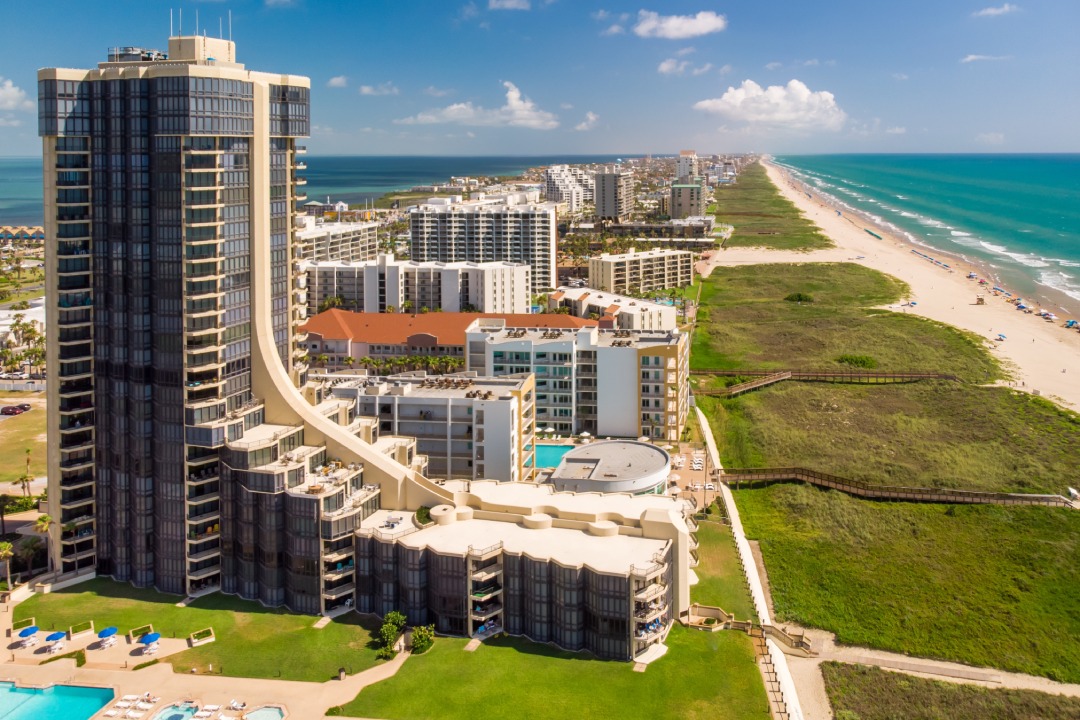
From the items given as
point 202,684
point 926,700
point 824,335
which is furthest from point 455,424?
point 824,335

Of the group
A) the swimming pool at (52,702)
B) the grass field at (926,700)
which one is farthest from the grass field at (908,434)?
the swimming pool at (52,702)

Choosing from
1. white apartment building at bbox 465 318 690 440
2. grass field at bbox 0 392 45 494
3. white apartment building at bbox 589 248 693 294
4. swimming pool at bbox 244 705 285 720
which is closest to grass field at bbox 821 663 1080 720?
swimming pool at bbox 244 705 285 720

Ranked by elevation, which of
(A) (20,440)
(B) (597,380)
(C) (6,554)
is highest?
(B) (597,380)

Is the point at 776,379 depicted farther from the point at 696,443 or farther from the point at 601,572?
the point at 601,572

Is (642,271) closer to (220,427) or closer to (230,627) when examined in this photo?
(220,427)

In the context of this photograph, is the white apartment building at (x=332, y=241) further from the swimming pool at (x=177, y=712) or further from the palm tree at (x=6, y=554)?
the swimming pool at (x=177, y=712)

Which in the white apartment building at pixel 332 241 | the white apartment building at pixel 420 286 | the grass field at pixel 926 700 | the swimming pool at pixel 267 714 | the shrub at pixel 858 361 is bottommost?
the grass field at pixel 926 700

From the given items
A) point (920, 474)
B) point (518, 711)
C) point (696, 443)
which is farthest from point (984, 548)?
point (518, 711)
